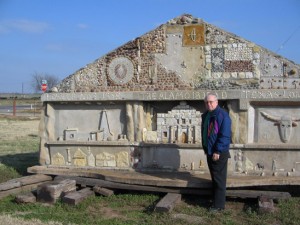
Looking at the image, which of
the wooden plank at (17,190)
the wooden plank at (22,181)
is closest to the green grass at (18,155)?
the wooden plank at (22,181)

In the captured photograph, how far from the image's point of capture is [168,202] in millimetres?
6664

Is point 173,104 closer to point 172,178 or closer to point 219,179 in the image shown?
point 172,178

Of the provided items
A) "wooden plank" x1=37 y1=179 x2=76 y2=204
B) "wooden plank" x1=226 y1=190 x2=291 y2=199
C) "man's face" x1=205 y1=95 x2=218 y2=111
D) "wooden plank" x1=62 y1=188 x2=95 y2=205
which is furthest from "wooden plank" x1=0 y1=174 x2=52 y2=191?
"man's face" x1=205 y1=95 x2=218 y2=111

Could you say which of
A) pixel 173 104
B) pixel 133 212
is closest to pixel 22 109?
pixel 173 104

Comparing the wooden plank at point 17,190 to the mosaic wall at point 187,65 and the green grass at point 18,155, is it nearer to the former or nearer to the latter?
the green grass at point 18,155

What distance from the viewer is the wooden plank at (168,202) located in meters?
6.36

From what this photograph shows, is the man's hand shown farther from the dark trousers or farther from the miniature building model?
the miniature building model

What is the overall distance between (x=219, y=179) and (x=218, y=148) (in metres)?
0.52

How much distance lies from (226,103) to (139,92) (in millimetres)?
1763

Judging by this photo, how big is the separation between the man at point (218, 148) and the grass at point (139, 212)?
10.6 inches

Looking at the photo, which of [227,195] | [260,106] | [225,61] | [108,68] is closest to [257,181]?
[227,195]

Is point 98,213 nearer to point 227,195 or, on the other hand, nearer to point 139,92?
point 227,195

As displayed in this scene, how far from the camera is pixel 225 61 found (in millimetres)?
8258

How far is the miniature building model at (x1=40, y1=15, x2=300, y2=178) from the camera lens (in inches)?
312
